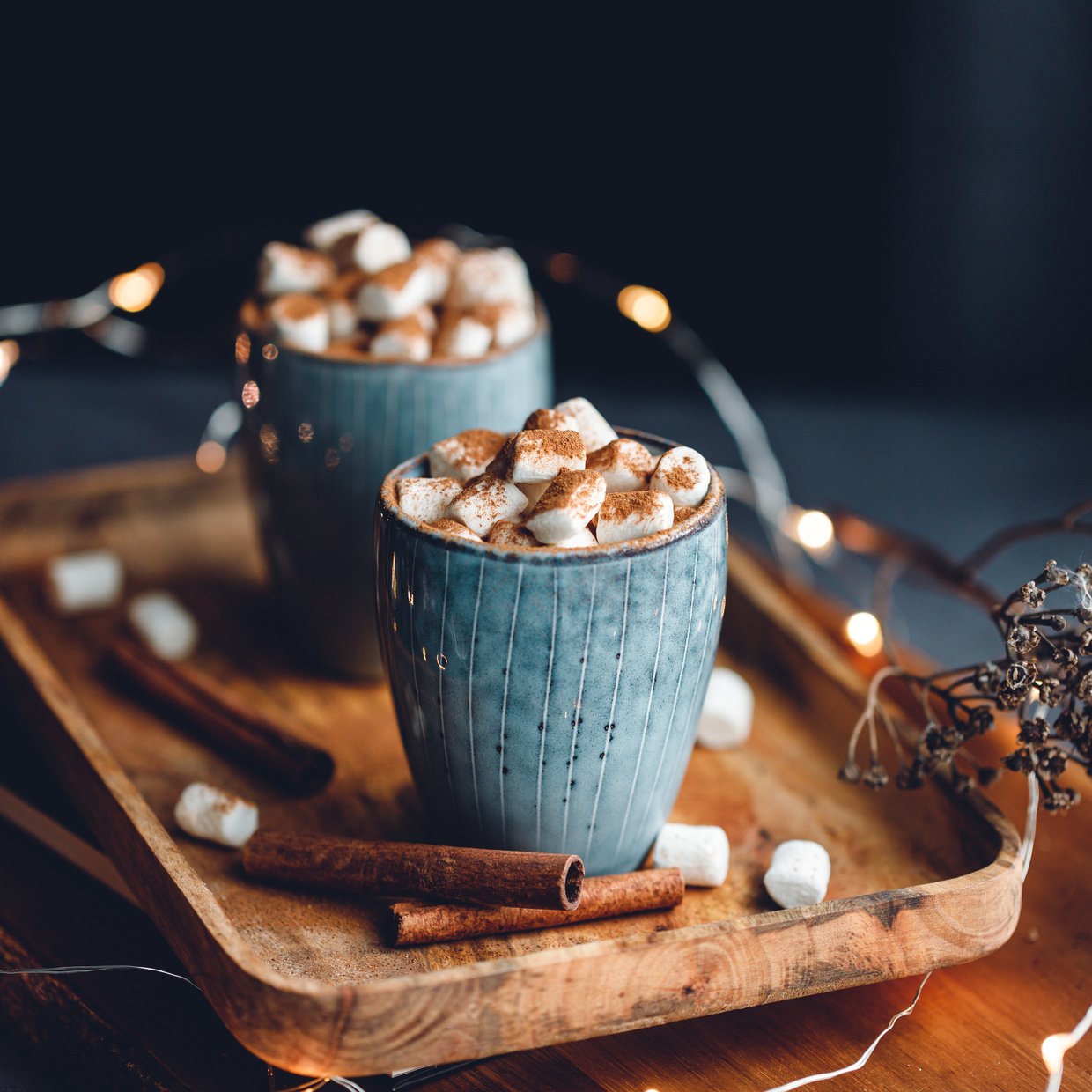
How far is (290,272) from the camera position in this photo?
123 centimetres

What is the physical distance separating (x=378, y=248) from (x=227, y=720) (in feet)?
1.54

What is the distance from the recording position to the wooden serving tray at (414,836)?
0.78 m

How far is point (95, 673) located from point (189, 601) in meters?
0.18

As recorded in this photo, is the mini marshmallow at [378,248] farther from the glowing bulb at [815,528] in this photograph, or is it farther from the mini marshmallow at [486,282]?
the glowing bulb at [815,528]

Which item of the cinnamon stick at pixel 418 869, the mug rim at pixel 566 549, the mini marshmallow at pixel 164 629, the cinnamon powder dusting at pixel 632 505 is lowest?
the mini marshmallow at pixel 164 629

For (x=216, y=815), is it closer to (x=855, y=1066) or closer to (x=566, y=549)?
(x=566, y=549)

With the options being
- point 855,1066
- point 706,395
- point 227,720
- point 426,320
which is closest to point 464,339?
point 426,320

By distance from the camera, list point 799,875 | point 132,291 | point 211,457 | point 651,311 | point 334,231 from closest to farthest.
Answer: point 799,875
point 334,231
point 132,291
point 651,311
point 211,457

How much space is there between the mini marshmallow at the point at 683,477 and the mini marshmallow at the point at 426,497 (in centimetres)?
15

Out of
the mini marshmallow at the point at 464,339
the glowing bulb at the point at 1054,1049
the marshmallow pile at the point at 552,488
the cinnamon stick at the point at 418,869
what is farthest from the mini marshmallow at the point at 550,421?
the glowing bulb at the point at 1054,1049

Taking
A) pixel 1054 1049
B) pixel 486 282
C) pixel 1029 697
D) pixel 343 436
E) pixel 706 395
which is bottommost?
pixel 706 395

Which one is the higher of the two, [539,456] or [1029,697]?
[539,456]

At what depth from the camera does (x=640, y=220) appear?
226cm

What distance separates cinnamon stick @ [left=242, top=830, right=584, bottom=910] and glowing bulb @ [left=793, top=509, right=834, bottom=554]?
0.60m
